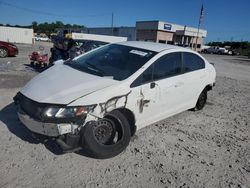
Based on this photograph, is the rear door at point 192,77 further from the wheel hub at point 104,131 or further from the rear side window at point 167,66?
the wheel hub at point 104,131

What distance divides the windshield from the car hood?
9.2 inches

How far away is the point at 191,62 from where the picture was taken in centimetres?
482

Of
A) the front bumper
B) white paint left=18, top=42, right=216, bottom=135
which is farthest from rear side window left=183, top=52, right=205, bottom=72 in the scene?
the front bumper

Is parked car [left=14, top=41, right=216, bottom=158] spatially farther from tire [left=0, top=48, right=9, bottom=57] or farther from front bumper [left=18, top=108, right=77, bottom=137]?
tire [left=0, top=48, right=9, bottom=57]

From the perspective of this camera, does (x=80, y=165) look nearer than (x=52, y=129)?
No

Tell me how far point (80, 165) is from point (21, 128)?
58.7 inches

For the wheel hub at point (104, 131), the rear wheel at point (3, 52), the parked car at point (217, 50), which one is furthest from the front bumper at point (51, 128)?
the parked car at point (217, 50)

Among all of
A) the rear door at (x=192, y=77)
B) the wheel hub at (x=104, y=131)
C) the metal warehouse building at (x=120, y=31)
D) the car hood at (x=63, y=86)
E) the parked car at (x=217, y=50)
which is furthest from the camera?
the parked car at (x=217, y=50)

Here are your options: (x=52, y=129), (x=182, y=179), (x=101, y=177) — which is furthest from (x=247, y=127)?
(x=52, y=129)

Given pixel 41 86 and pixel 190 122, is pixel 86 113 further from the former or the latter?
pixel 190 122

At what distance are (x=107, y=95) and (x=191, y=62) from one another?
2.52 meters

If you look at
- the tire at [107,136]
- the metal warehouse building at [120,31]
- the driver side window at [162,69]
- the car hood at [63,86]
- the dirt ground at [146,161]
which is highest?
the metal warehouse building at [120,31]

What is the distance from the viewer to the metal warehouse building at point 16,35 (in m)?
33.8

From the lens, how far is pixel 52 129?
2.83m
